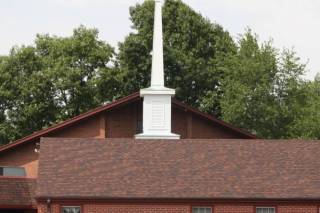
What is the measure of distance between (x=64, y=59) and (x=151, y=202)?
4062 centimetres

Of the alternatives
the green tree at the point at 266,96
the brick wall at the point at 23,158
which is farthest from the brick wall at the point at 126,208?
the green tree at the point at 266,96

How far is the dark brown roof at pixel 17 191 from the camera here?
46.8 metres

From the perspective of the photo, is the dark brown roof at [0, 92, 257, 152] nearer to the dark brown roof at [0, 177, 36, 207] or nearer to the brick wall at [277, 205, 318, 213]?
the dark brown roof at [0, 177, 36, 207]

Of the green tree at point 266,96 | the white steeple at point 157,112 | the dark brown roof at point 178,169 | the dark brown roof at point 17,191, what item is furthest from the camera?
the green tree at point 266,96

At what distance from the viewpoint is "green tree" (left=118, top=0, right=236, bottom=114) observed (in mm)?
81375

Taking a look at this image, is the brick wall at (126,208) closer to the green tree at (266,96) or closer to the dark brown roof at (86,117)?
the dark brown roof at (86,117)

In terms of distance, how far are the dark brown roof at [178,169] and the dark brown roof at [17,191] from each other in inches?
123

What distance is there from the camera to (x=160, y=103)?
53.4 m

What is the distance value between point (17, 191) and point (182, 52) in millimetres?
36723

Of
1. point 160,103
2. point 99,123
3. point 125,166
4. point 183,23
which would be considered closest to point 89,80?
point 183,23

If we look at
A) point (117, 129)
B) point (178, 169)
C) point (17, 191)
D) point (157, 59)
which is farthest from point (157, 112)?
point (178, 169)

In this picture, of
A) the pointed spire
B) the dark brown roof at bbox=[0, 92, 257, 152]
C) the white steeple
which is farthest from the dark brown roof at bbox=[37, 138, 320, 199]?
the dark brown roof at bbox=[0, 92, 257, 152]

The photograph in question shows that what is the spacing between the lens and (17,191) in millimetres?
47375

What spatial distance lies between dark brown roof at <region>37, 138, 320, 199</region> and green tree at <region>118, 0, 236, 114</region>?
33.5 m
